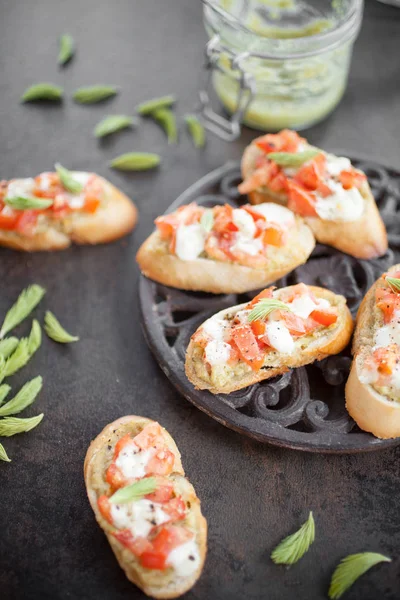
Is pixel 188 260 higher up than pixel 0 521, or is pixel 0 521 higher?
pixel 188 260

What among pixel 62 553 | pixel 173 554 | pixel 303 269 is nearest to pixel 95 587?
pixel 62 553

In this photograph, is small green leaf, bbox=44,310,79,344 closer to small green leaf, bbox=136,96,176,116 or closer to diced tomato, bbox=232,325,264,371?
diced tomato, bbox=232,325,264,371

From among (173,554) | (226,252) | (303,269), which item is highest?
(226,252)

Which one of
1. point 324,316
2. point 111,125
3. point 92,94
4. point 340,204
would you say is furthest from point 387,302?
point 92,94

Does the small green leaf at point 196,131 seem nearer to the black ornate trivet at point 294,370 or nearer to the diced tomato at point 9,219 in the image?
the black ornate trivet at point 294,370

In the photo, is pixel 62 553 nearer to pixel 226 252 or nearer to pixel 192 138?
pixel 226 252

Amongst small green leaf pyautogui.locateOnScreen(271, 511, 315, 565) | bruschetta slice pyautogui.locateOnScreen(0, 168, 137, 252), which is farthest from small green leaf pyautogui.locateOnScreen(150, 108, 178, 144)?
small green leaf pyautogui.locateOnScreen(271, 511, 315, 565)
